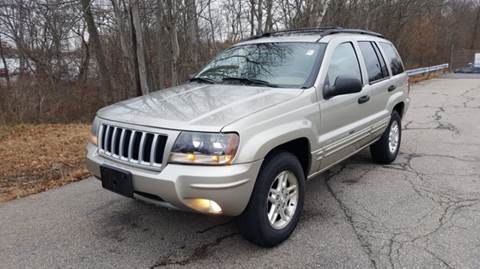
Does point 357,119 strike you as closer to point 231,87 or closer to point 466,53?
point 231,87

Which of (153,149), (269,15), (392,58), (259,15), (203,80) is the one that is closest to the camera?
(153,149)

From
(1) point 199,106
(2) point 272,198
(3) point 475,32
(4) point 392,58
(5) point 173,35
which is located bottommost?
(2) point 272,198

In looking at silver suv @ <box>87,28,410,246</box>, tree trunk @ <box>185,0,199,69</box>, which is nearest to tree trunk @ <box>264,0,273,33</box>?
tree trunk @ <box>185,0,199,69</box>

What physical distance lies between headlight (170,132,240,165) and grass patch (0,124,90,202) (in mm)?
2912

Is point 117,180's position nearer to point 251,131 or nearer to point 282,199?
point 251,131

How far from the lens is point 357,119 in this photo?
4.39 m

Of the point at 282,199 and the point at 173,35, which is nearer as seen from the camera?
the point at 282,199

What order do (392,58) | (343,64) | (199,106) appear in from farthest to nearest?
(392,58) < (343,64) < (199,106)

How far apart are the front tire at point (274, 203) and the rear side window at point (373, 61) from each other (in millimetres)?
2003

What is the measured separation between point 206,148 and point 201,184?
0.26 m

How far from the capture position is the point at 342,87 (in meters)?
3.71

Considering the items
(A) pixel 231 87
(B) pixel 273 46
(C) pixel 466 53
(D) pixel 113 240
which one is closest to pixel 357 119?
(B) pixel 273 46

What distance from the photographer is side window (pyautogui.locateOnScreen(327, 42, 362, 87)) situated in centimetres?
398

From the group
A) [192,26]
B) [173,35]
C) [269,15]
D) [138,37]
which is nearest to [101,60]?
[192,26]
